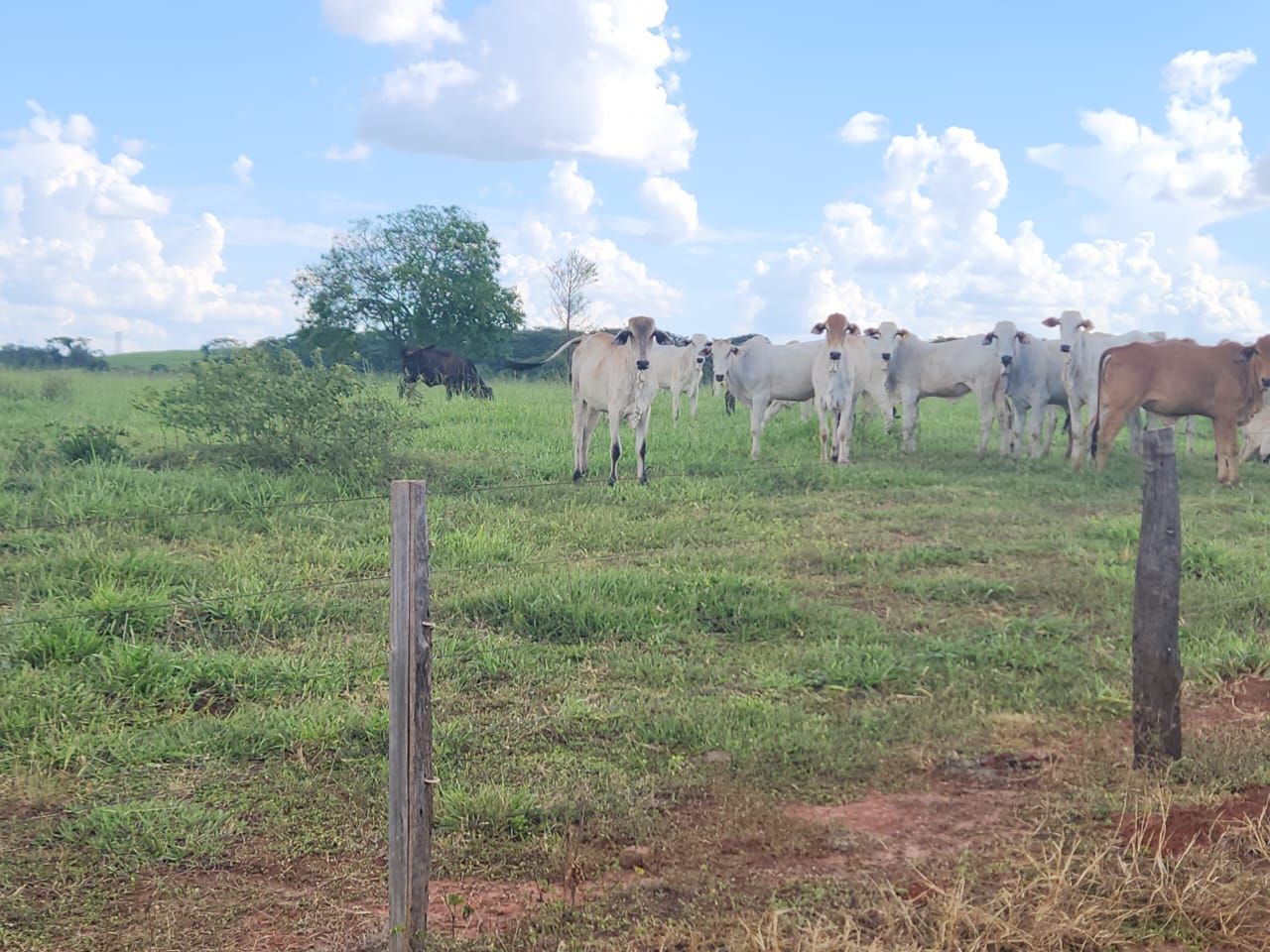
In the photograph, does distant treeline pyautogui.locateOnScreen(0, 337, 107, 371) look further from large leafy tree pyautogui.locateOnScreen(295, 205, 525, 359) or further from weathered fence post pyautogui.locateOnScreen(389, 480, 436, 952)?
weathered fence post pyautogui.locateOnScreen(389, 480, 436, 952)

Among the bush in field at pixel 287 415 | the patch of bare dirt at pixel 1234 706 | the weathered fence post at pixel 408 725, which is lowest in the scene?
the patch of bare dirt at pixel 1234 706

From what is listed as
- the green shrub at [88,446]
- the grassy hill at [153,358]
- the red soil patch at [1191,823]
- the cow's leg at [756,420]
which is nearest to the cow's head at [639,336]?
the cow's leg at [756,420]

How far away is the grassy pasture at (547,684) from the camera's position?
3652 millimetres

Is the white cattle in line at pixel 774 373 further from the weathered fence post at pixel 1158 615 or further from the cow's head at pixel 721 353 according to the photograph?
the weathered fence post at pixel 1158 615

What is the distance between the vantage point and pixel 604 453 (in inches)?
514

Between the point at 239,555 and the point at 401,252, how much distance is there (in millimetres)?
27687

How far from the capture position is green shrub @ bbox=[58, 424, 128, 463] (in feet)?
34.0

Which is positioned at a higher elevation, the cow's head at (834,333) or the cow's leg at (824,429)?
the cow's head at (834,333)

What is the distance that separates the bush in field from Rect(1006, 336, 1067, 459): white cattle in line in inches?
342

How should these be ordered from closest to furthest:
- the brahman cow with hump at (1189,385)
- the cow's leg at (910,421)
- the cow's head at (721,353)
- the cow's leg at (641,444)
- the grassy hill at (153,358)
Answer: the cow's leg at (641,444) < the brahman cow with hump at (1189,385) < the cow's leg at (910,421) < the cow's head at (721,353) < the grassy hill at (153,358)

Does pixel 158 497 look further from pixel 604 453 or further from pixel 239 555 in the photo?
pixel 604 453

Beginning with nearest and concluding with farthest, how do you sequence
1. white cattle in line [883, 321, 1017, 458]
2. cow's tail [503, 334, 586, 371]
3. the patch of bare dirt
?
the patch of bare dirt
cow's tail [503, 334, 586, 371]
white cattle in line [883, 321, 1017, 458]

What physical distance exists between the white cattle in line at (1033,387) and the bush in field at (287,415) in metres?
8.68

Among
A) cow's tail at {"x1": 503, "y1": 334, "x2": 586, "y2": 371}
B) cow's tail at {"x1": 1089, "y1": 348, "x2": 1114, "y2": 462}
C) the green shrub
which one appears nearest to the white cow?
cow's tail at {"x1": 1089, "y1": 348, "x2": 1114, "y2": 462}
